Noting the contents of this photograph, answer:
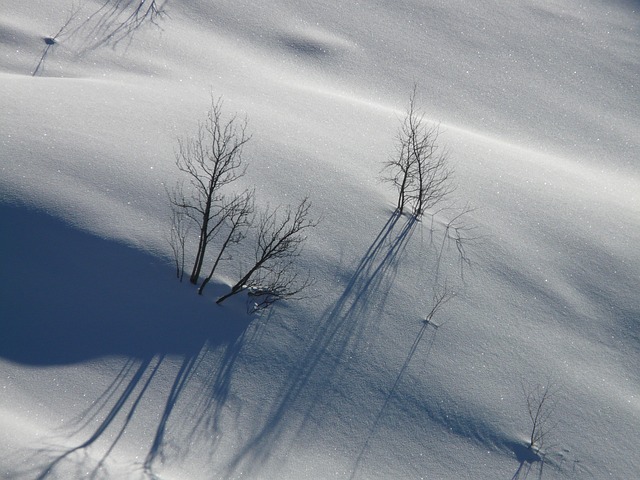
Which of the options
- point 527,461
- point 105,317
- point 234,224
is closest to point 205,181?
point 234,224

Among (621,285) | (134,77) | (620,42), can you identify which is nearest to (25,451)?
(134,77)

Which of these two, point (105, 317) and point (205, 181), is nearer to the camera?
point (105, 317)

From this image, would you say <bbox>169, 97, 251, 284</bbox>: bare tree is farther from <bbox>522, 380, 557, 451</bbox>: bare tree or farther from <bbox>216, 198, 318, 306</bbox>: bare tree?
<bbox>522, 380, 557, 451</bbox>: bare tree

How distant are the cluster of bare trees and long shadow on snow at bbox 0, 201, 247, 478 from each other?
23.9 inches

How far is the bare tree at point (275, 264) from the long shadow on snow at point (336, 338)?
93 cm

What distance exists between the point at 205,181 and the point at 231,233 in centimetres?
282

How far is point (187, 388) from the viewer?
37.6 ft

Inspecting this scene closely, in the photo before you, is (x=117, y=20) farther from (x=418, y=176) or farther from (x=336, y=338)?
(x=336, y=338)

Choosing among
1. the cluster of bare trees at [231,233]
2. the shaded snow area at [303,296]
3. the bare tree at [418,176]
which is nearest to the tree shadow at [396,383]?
the shaded snow area at [303,296]

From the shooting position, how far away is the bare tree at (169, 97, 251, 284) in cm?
1255

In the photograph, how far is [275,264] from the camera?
13469 millimetres

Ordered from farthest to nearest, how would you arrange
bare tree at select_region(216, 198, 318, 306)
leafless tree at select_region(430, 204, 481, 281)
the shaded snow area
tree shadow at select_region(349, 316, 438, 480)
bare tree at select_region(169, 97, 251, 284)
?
leafless tree at select_region(430, 204, 481, 281), bare tree at select_region(216, 198, 318, 306), bare tree at select_region(169, 97, 251, 284), tree shadow at select_region(349, 316, 438, 480), the shaded snow area

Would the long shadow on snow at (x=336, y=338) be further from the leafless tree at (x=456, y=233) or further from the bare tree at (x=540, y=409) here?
the bare tree at (x=540, y=409)

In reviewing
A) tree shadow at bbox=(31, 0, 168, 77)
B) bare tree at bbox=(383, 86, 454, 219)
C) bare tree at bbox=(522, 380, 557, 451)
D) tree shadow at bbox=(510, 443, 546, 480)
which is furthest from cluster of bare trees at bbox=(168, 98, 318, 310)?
tree shadow at bbox=(31, 0, 168, 77)
